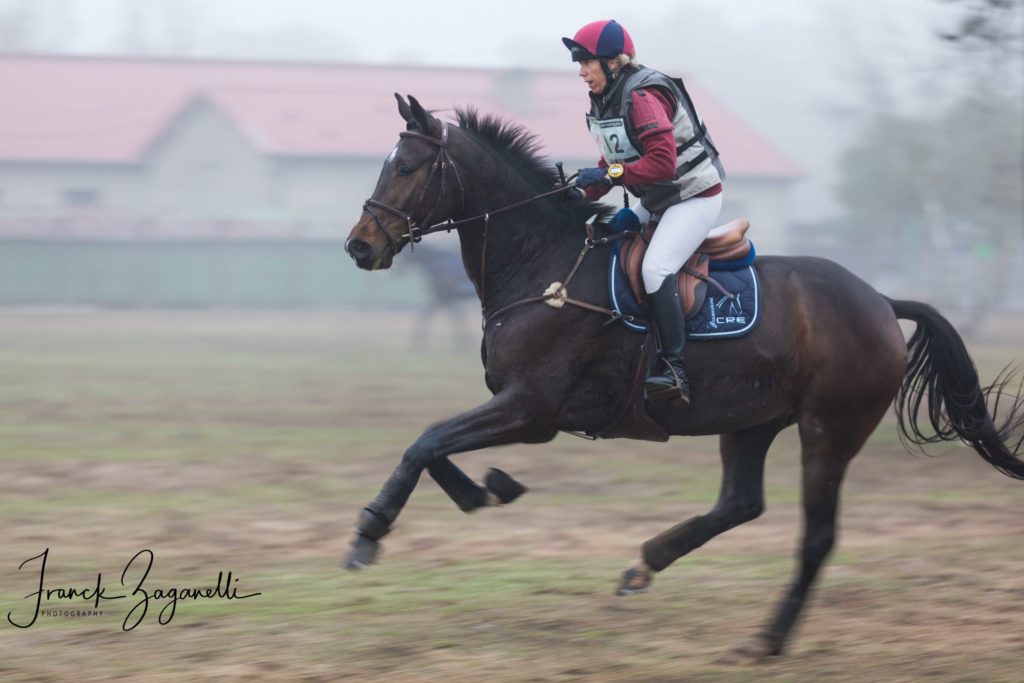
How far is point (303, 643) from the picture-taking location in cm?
630

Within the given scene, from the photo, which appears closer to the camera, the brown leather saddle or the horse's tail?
the brown leather saddle

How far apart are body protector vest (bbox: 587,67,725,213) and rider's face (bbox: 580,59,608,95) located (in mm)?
49

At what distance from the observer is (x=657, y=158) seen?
635cm

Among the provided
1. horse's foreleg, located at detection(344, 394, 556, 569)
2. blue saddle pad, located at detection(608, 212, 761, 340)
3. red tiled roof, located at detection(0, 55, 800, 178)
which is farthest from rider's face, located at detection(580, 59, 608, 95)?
red tiled roof, located at detection(0, 55, 800, 178)

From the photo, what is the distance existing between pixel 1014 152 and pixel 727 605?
1501 centimetres

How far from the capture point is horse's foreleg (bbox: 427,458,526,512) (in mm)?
6430

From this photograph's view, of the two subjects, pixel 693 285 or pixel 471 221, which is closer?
pixel 693 285

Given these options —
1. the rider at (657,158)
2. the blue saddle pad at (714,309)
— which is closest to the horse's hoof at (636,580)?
the rider at (657,158)

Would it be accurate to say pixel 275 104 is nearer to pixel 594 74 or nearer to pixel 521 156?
pixel 521 156

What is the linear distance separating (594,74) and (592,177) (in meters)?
0.51

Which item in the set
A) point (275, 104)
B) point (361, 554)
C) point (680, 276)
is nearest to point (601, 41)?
point (680, 276)

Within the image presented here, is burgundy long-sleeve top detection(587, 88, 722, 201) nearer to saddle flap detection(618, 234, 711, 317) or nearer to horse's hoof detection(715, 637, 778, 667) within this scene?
saddle flap detection(618, 234, 711, 317)

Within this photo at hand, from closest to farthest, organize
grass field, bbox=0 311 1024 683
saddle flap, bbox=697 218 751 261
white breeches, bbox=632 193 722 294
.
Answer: grass field, bbox=0 311 1024 683
white breeches, bbox=632 193 722 294
saddle flap, bbox=697 218 751 261

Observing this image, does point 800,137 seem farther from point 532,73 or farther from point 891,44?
point 891,44
